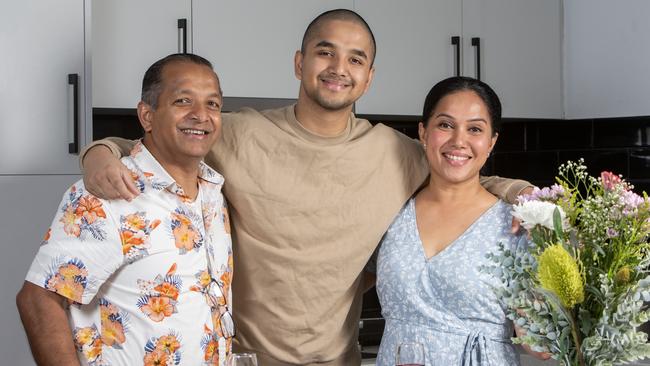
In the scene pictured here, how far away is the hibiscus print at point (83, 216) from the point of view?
175cm

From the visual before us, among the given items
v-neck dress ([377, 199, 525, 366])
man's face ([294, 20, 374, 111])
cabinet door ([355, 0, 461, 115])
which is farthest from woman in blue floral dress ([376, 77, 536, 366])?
cabinet door ([355, 0, 461, 115])

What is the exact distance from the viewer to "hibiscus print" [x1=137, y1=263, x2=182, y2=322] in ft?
5.93

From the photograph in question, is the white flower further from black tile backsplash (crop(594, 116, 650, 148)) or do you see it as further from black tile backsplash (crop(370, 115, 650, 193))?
black tile backsplash (crop(594, 116, 650, 148))

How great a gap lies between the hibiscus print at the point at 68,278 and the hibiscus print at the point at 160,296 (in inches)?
4.6

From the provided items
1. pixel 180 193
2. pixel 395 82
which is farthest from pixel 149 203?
pixel 395 82

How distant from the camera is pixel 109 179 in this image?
5.89 feet

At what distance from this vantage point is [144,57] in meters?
2.94

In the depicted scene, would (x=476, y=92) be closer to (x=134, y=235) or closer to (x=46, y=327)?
(x=134, y=235)

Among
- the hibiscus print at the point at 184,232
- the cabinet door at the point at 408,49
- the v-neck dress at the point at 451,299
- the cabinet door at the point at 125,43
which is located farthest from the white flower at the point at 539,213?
the cabinet door at the point at 408,49

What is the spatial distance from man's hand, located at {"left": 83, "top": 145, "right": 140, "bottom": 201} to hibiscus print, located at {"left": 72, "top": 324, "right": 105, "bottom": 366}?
0.26 metres

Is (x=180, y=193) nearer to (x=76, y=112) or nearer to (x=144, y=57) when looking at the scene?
(x=76, y=112)

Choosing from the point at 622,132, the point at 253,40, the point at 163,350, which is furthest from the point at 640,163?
the point at 163,350

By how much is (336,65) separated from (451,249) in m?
0.51

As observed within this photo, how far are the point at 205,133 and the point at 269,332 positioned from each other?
53 cm
